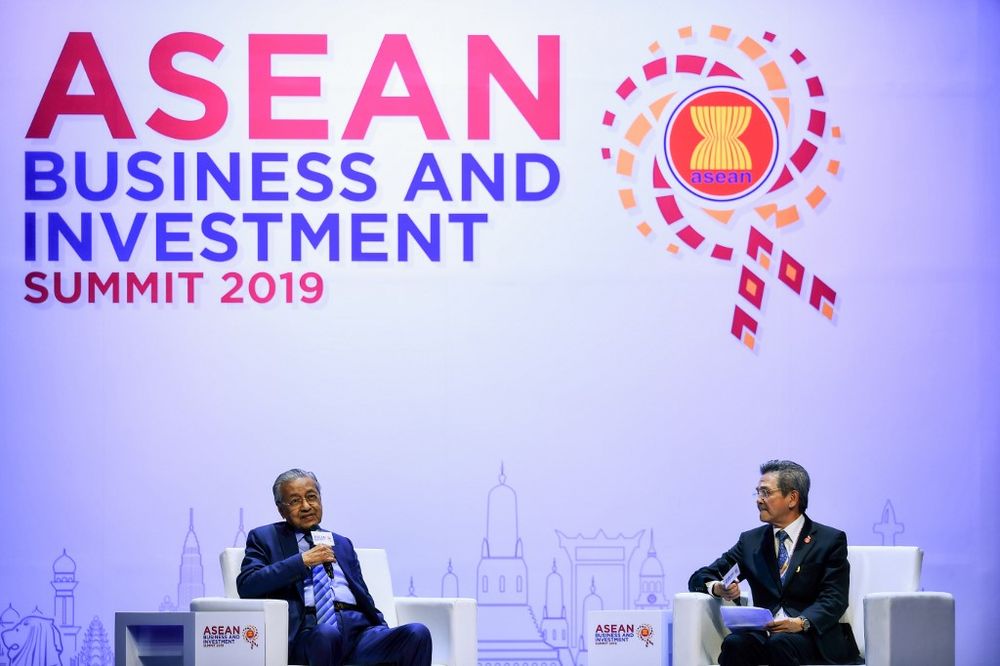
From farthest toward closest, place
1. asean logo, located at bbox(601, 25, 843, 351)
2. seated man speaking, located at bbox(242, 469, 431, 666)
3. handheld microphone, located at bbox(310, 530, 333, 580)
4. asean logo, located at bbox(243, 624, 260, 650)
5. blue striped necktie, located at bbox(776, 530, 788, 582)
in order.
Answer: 1. asean logo, located at bbox(601, 25, 843, 351)
2. blue striped necktie, located at bbox(776, 530, 788, 582)
3. handheld microphone, located at bbox(310, 530, 333, 580)
4. seated man speaking, located at bbox(242, 469, 431, 666)
5. asean logo, located at bbox(243, 624, 260, 650)

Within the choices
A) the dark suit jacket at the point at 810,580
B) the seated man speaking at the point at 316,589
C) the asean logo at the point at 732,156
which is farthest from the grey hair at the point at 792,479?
the seated man speaking at the point at 316,589

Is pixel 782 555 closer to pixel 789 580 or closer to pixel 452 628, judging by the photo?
pixel 789 580

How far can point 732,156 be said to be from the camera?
6508 millimetres

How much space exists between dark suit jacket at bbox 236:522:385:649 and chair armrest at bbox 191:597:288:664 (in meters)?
0.11

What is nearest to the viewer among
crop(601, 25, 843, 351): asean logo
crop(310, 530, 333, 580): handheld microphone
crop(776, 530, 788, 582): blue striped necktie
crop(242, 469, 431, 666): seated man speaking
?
crop(242, 469, 431, 666): seated man speaking

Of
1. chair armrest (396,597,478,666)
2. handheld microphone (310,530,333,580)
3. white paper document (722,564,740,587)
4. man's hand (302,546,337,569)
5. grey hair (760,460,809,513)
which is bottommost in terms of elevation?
chair armrest (396,597,478,666)

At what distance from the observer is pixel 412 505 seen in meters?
6.44

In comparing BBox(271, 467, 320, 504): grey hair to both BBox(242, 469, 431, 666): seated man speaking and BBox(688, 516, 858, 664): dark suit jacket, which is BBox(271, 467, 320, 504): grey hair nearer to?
BBox(242, 469, 431, 666): seated man speaking

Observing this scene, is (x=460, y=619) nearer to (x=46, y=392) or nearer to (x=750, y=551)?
(x=750, y=551)

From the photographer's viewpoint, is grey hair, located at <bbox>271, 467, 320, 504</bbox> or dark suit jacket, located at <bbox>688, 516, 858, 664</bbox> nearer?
dark suit jacket, located at <bbox>688, 516, 858, 664</bbox>

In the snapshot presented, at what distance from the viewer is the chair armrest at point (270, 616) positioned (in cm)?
504

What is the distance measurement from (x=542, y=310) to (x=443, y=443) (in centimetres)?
74

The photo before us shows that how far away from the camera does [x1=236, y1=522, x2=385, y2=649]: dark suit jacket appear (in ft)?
17.1

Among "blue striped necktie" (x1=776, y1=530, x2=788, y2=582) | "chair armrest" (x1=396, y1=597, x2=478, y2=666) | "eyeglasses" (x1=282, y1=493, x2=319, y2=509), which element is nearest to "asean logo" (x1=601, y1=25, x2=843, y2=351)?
"blue striped necktie" (x1=776, y1=530, x2=788, y2=582)
